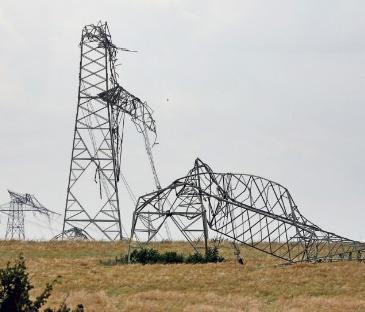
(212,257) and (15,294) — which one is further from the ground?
(212,257)

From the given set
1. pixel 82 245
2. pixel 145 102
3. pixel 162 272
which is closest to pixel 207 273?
pixel 162 272

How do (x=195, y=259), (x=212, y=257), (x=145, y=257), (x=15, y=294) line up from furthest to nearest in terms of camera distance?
(x=212, y=257), (x=145, y=257), (x=195, y=259), (x=15, y=294)

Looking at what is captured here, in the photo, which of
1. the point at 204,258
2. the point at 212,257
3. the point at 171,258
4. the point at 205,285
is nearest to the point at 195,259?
the point at 204,258

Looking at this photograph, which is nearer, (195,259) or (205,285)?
(205,285)

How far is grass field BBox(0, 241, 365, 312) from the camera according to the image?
2547 centimetres

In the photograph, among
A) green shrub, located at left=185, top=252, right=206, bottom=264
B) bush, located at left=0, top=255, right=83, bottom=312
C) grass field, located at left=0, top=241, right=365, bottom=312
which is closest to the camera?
bush, located at left=0, top=255, right=83, bottom=312

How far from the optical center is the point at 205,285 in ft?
99.5

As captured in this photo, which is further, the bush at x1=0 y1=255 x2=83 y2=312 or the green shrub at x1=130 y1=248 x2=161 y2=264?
the green shrub at x1=130 y1=248 x2=161 y2=264

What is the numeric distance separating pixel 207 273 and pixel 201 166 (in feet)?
32.1

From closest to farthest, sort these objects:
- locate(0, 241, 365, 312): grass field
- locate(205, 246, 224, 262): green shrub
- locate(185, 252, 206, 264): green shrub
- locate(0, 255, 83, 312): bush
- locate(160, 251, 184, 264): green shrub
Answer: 1. locate(0, 255, 83, 312): bush
2. locate(0, 241, 365, 312): grass field
3. locate(185, 252, 206, 264): green shrub
4. locate(160, 251, 184, 264): green shrub
5. locate(205, 246, 224, 262): green shrub

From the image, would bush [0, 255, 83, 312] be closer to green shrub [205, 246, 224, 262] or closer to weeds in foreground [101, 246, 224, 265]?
weeds in foreground [101, 246, 224, 265]

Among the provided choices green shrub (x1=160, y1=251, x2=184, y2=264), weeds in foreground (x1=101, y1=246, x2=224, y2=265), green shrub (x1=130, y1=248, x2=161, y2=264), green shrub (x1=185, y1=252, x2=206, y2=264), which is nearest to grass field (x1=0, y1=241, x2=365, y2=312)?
weeds in foreground (x1=101, y1=246, x2=224, y2=265)

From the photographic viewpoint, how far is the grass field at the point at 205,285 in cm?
2547

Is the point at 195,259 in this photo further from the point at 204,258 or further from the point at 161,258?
the point at 161,258
